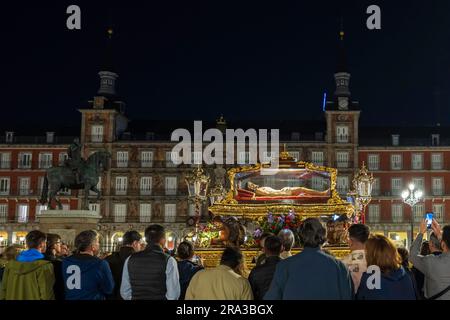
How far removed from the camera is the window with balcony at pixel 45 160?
61.2m

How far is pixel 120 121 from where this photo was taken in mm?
64375

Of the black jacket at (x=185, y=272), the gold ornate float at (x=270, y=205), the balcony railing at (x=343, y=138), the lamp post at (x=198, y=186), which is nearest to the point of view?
the black jacket at (x=185, y=272)

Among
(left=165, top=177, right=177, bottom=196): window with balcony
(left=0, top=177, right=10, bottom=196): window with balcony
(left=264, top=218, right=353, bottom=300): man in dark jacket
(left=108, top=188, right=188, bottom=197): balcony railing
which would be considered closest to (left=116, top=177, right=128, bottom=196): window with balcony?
(left=108, top=188, right=188, bottom=197): balcony railing

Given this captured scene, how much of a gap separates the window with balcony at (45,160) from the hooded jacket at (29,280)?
56.3 m

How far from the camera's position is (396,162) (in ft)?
202

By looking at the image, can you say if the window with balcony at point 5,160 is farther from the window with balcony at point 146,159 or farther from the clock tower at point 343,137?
the clock tower at point 343,137

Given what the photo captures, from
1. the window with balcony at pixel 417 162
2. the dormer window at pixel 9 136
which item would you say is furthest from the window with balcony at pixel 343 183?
the dormer window at pixel 9 136

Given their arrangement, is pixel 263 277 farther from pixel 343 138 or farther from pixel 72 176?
pixel 343 138

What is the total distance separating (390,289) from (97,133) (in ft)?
189

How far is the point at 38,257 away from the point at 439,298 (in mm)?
4313

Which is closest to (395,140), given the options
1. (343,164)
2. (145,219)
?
(343,164)

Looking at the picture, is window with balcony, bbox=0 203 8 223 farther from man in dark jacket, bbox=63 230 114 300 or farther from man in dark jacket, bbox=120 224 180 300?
man in dark jacket, bbox=120 224 180 300
